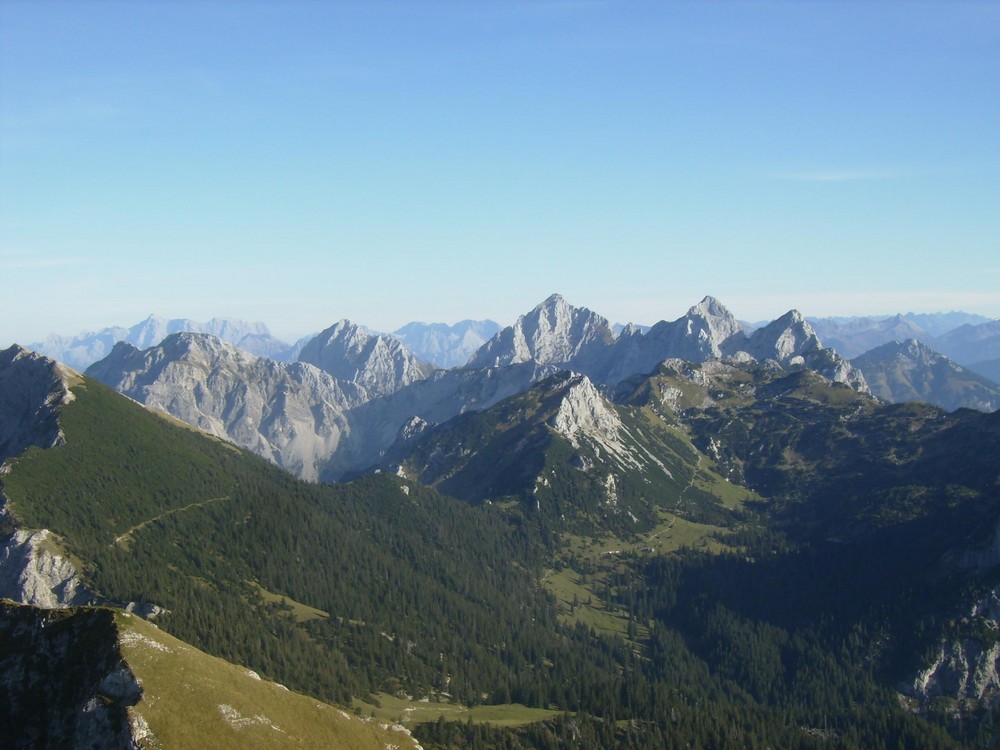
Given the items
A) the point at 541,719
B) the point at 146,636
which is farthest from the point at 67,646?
the point at 541,719

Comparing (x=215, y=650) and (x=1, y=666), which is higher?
(x=1, y=666)

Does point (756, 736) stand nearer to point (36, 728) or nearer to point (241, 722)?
point (241, 722)

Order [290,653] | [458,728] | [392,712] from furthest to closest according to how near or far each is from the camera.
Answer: [290,653], [392,712], [458,728]

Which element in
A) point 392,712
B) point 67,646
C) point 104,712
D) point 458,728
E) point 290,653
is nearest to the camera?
point 104,712

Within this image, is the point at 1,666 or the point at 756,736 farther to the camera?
the point at 756,736

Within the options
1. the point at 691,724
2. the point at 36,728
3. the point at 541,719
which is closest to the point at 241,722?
the point at 36,728

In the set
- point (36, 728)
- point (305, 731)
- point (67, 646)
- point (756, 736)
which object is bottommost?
point (756, 736)

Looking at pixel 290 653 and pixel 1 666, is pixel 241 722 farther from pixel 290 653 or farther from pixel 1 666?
pixel 290 653

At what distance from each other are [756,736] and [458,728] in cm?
7269

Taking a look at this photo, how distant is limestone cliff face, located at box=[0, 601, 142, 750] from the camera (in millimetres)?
92188

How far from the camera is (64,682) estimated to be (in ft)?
319

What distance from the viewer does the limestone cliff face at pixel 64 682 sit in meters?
92.2

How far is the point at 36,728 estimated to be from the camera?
95375mm

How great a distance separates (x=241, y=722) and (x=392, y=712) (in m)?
91.2
